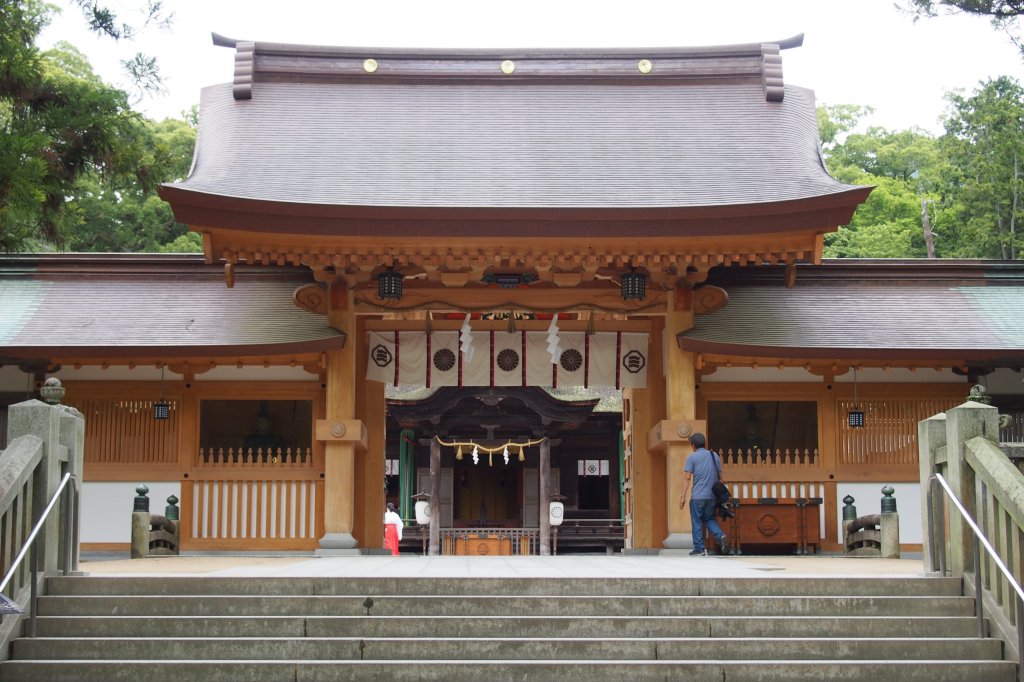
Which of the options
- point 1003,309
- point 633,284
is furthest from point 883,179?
point 633,284

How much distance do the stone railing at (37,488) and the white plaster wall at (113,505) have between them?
231 inches

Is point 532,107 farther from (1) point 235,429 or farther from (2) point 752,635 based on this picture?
(2) point 752,635

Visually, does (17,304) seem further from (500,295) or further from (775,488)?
(775,488)

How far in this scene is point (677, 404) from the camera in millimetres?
14539

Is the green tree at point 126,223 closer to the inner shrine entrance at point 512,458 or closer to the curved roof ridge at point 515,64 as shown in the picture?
the inner shrine entrance at point 512,458

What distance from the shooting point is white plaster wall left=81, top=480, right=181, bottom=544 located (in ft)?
48.7

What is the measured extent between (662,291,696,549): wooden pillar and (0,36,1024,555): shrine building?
1.4 inches

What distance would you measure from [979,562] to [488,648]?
3320 millimetres

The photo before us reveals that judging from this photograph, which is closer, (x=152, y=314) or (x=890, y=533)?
(x=890, y=533)

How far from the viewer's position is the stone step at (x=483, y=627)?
7760 millimetres

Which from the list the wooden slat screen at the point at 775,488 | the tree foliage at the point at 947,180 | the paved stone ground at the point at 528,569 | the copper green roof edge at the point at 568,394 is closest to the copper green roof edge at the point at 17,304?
the paved stone ground at the point at 528,569

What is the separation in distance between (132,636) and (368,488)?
26.0 ft

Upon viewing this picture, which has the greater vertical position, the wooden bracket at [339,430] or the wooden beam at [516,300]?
the wooden beam at [516,300]

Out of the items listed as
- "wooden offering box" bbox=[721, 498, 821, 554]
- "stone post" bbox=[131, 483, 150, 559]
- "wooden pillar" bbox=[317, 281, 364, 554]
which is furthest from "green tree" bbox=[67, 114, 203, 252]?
"wooden offering box" bbox=[721, 498, 821, 554]
